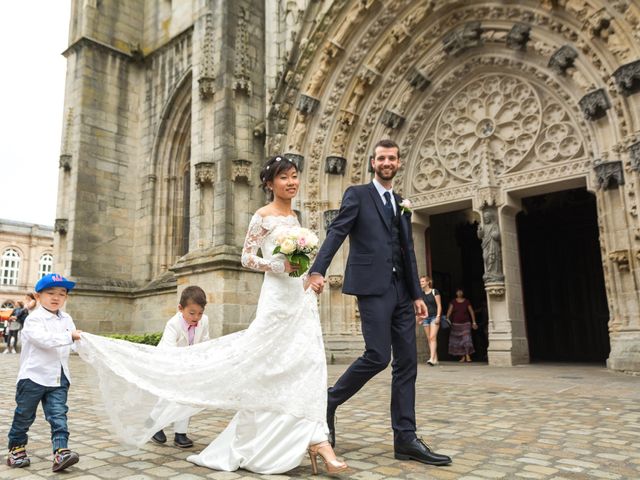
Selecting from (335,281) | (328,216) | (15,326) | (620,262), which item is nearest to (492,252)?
(620,262)

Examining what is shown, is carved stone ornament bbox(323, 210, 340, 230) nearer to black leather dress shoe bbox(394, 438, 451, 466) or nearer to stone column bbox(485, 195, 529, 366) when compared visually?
stone column bbox(485, 195, 529, 366)

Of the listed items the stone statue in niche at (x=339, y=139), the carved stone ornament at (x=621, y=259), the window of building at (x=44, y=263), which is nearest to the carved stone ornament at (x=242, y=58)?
the stone statue in niche at (x=339, y=139)

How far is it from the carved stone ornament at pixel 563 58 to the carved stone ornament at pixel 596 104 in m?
0.83

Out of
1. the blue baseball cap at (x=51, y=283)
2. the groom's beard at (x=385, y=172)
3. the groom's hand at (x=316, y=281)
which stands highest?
the groom's beard at (x=385, y=172)

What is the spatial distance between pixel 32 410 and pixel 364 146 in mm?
10182

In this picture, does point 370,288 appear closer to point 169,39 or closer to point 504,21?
point 504,21

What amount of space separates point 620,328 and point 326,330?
575 centimetres

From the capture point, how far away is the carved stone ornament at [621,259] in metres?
8.82

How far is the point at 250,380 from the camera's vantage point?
3594 mm

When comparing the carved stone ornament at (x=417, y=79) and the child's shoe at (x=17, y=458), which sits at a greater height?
the carved stone ornament at (x=417, y=79)

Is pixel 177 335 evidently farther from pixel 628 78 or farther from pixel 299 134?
pixel 299 134

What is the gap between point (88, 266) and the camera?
1658 cm

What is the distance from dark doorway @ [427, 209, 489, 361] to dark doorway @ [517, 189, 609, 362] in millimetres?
1370

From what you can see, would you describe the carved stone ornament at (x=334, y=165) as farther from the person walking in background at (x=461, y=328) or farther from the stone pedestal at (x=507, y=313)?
the person walking in background at (x=461, y=328)
